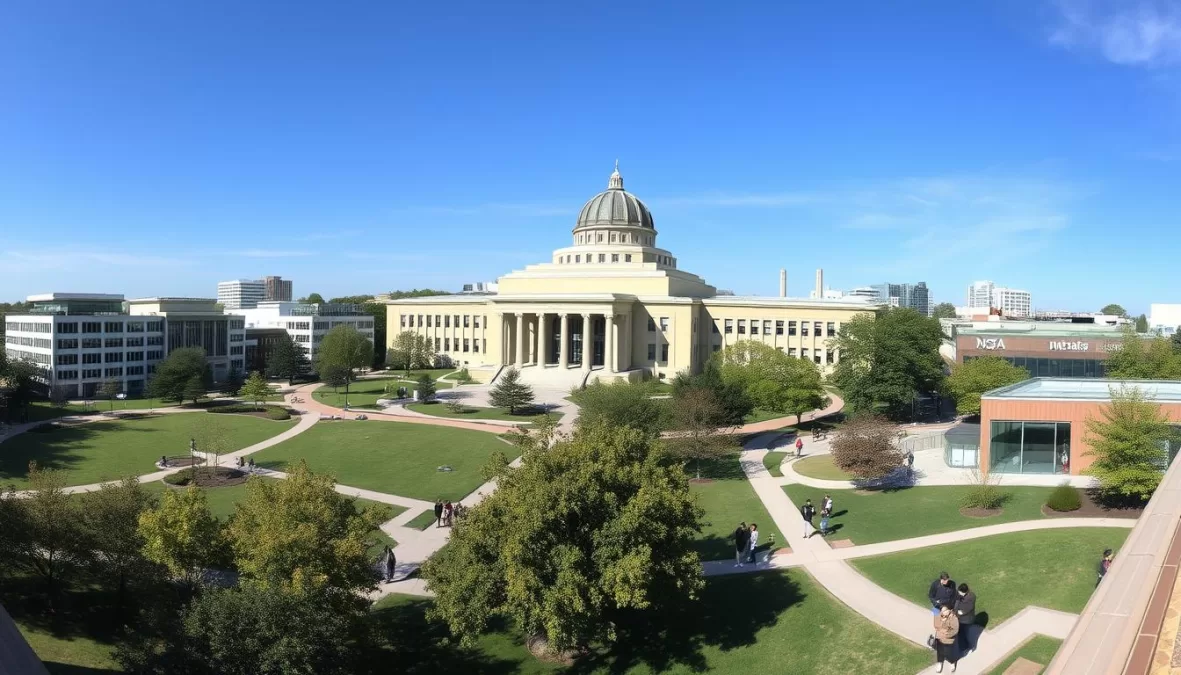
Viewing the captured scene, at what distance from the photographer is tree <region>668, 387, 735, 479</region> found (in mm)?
38625

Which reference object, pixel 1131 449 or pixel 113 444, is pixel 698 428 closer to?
pixel 1131 449

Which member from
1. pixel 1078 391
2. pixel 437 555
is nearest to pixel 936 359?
pixel 1078 391

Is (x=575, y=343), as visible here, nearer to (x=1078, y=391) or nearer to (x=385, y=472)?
(x=385, y=472)

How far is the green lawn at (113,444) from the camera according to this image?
3944 cm

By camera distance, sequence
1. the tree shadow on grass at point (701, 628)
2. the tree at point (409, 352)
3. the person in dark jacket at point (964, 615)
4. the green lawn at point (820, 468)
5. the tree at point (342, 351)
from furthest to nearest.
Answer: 1. the tree at point (409, 352)
2. the tree at point (342, 351)
3. the green lawn at point (820, 468)
4. the tree shadow on grass at point (701, 628)
5. the person in dark jacket at point (964, 615)

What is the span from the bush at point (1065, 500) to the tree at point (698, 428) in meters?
16.0

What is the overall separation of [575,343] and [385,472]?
141 ft

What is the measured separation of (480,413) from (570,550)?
137ft

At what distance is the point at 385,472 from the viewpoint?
134ft

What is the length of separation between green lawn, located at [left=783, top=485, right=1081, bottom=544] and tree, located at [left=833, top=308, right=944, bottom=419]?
18177mm

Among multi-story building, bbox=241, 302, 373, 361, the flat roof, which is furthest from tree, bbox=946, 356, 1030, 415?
multi-story building, bbox=241, 302, 373, 361

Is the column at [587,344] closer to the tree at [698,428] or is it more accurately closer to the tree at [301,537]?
the tree at [698,428]

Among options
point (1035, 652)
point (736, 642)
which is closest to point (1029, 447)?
point (1035, 652)

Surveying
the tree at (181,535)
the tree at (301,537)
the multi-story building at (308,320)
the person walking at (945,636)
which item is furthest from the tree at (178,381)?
the person walking at (945,636)
